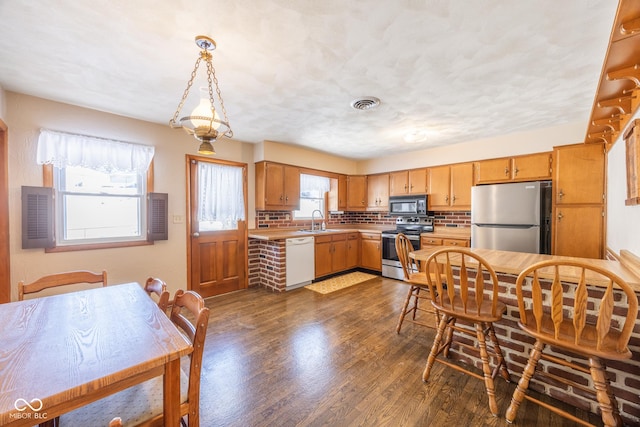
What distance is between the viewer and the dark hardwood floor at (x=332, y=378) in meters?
1.53

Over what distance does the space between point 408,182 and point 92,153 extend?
4.59 meters

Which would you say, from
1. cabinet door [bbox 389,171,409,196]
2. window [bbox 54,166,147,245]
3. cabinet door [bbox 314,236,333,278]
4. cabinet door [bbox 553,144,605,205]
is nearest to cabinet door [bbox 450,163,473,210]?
cabinet door [bbox 389,171,409,196]

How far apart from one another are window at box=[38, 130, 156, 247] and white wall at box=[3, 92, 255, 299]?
0.11m

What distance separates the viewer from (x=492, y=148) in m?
3.83

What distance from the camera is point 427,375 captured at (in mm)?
1832

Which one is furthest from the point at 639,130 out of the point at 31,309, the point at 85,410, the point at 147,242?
the point at 147,242

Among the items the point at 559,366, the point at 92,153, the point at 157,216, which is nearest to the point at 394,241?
the point at 559,366

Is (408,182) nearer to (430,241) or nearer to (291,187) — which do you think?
(430,241)

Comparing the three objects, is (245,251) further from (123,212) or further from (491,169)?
(491,169)

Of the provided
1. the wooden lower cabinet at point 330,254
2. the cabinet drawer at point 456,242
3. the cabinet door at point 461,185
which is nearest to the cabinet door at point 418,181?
the cabinet door at point 461,185

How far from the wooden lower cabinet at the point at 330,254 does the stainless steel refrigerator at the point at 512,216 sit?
7.02 ft

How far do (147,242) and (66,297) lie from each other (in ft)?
5.37

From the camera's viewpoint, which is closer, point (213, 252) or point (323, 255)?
point (213, 252)

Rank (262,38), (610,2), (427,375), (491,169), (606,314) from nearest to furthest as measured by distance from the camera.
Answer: (606,314), (610,2), (262,38), (427,375), (491,169)
